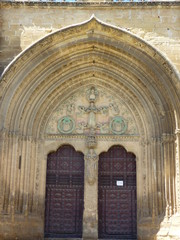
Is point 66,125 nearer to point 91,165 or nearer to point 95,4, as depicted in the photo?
point 91,165

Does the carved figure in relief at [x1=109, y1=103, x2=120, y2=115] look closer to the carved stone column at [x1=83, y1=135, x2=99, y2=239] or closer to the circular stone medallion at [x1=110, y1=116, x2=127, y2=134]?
the circular stone medallion at [x1=110, y1=116, x2=127, y2=134]

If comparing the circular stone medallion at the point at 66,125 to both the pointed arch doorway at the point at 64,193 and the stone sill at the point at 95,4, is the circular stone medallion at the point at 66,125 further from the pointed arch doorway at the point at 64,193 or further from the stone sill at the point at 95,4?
the stone sill at the point at 95,4

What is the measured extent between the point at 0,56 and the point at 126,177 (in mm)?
4752

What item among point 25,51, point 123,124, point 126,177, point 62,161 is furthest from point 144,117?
point 25,51

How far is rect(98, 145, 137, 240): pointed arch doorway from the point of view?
11109mm

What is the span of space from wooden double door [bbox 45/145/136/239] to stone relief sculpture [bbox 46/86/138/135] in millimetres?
574

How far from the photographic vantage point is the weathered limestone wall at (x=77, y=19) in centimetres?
1114

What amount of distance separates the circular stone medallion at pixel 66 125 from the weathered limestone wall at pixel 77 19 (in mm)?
2318

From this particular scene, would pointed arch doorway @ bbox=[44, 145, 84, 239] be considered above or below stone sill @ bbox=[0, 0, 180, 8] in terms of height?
below

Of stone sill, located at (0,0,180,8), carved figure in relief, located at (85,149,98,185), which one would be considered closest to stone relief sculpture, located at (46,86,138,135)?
carved figure in relief, located at (85,149,98,185)

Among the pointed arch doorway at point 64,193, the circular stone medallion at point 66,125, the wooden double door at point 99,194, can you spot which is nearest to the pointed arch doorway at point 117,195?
the wooden double door at point 99,194

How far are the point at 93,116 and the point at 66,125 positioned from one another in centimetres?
82

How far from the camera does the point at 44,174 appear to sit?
11367 mm

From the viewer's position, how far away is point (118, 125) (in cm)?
1178
